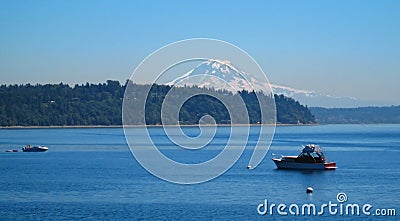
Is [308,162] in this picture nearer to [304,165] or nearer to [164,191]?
[304,165]

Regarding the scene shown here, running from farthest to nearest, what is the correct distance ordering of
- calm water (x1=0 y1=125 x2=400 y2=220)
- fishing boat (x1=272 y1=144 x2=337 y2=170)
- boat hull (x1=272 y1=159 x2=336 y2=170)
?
fishing boat (x1=272 y1=144 x2=337 y2=170), boat hull (x1=272 y1=159 x2=336 y2=170), calm water (x1=0 y1=125 x2=400 y2=220)

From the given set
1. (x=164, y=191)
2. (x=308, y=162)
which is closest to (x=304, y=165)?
(x=308, y=162)

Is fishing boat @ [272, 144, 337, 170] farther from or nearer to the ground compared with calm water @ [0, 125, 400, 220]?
farther from the ground

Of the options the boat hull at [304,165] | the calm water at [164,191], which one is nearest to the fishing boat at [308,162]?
the boat hull at [304,165]

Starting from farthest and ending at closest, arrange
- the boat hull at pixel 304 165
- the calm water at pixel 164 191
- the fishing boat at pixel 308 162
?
the fishing boat at pixel 308 162 → the boat hull at pixel 304 165 → the calm water at pixel 164 191

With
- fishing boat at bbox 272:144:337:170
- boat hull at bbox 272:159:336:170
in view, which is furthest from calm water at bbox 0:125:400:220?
fishing boat at bbox 272:144:337:170

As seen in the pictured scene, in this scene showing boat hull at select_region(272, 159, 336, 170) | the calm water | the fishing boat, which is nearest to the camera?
the calm water

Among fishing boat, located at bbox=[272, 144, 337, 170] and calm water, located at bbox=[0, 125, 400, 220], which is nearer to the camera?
A: calm water, located at bbox=[0, 125, 400, 220]

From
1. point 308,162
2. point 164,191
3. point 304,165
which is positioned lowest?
point 164,191

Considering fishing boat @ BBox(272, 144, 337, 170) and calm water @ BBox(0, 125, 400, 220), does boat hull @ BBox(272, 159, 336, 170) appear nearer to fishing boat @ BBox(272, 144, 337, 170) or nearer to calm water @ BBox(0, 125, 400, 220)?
fishing boat @ BBox(272, 144, 337, 170)

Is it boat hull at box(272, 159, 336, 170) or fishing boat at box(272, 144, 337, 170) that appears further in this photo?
fishing boat at box(272, 144, 337, 170)

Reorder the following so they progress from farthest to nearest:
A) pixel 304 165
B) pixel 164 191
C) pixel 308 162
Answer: pixel 308 162
pixel 304 165
pixel 164 191

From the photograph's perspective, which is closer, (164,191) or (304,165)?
(164,191)

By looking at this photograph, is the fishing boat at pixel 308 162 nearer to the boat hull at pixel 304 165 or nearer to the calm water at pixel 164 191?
the boat hull at pixel 304 165
